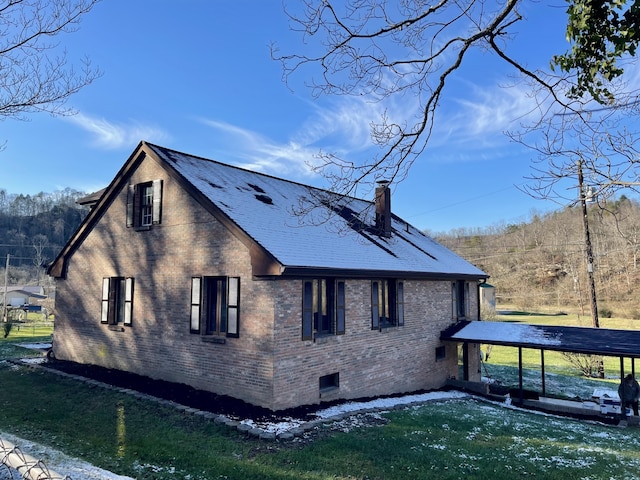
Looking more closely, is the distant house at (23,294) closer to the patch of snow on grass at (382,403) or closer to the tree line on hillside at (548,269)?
the tree line on hillside at (548,269)

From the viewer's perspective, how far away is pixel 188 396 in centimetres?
1104

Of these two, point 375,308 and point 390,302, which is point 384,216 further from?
point 375,308

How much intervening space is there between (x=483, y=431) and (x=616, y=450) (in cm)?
278

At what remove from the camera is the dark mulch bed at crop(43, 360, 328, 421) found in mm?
9875

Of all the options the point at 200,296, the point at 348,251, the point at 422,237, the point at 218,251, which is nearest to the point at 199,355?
the point at 200,296

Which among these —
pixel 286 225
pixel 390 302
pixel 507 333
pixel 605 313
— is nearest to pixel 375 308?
pixel 390 302

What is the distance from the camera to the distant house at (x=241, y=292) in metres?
10.7

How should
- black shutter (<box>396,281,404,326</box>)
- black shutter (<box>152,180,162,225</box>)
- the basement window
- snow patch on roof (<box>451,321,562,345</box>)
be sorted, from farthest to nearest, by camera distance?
snow patch on roof (<box>451,321,562,345</box>)
black shutter (<box>396,281,404,326</box>)
black shutter (<box>152,180,162,225</box>)
the basement window

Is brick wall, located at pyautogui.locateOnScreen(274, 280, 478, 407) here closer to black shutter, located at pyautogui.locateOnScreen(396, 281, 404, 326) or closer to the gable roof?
black shutter, located at pyautogui.locateOnScreen(396, 281, 404, 326)

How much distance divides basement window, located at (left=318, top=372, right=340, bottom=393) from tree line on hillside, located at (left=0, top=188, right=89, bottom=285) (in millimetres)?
67030

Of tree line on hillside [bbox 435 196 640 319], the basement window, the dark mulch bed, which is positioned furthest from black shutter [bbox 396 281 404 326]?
tree line on hillside [bbox 435 196 640 319]

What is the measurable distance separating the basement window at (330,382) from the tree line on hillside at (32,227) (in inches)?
2639

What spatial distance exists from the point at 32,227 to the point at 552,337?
278 ft

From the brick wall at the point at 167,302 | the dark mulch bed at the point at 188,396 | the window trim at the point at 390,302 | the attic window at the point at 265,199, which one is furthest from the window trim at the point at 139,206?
the window trim at the point at 390,302
